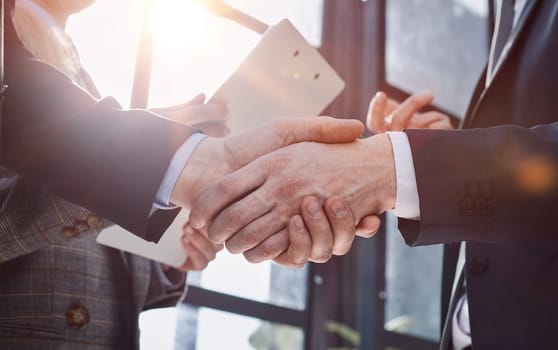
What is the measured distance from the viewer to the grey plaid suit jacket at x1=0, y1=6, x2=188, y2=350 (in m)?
1.04

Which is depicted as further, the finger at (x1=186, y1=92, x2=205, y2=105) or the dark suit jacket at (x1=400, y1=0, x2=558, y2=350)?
the finger at (x1=186, y1=92, x2=205, y2=105)

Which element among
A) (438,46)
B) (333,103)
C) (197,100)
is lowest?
(197,100)

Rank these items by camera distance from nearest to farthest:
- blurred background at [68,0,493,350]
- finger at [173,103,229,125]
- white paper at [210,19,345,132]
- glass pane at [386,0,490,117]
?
finger at [173,103,229,125] → white paper at [210,19,345,132] → blurred background at [68,0,493,350] → glass pane at [386,0,490,117]

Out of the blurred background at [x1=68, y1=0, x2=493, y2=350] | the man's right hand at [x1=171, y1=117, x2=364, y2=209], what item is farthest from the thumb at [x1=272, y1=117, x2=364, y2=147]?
the blurred background at [x1=68, y1=0, x2=493, y2=350]

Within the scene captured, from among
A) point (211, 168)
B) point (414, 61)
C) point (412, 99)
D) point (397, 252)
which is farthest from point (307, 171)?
point (414, 61)

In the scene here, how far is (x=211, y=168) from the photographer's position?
1109 mm

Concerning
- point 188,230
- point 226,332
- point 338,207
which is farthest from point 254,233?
point 226,332

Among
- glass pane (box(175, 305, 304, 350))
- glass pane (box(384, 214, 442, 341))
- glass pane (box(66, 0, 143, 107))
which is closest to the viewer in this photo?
glass pane (box(66, 0, 143, 107))

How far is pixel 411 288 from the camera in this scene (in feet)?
10.3

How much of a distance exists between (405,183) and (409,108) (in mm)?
541

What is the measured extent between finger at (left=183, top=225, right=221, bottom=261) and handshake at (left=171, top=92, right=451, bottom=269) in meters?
0.31

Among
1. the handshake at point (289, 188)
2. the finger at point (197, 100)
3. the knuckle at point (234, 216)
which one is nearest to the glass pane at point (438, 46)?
the finger at point (197, 100)

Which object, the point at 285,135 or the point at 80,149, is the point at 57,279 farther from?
the point at 285,135

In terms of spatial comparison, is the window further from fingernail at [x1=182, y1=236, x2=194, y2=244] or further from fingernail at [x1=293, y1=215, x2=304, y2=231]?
fingernail at [x1=293, y1=215, x2=304, y2=231]
